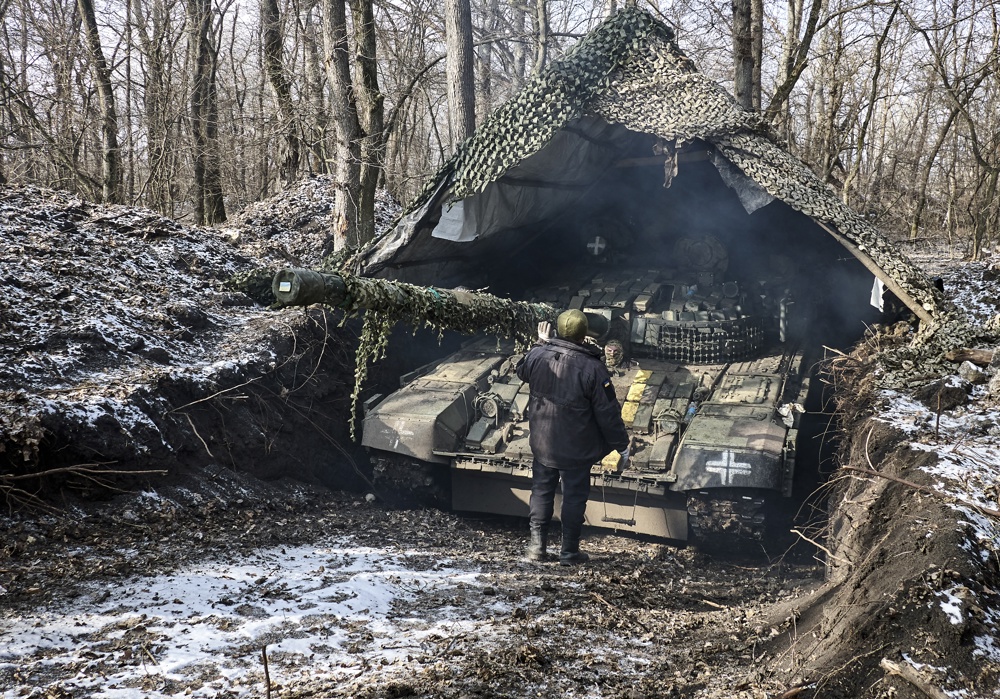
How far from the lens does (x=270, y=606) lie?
4793 millimetres

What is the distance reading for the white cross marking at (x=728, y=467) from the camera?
6449mm

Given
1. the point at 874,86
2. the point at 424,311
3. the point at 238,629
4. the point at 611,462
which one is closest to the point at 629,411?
the point at 611,462

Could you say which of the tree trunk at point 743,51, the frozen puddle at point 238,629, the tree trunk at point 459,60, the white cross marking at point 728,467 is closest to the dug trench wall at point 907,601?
the white cross marking at point 728,467

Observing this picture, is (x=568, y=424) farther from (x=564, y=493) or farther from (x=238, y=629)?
(x=238, y=629)

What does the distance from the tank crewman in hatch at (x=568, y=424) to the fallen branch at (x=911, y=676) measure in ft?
10.3

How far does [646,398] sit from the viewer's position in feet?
25.9

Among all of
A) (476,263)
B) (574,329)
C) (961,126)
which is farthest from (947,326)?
(961,126)

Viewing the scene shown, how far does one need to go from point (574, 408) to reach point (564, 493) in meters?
0.72

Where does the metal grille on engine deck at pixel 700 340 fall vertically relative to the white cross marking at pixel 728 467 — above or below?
above

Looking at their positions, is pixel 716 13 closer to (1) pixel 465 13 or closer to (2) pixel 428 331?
(1) pixel 465 13

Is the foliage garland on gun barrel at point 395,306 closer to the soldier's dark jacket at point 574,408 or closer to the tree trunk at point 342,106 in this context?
the soldier's dark jacket at point 574,408

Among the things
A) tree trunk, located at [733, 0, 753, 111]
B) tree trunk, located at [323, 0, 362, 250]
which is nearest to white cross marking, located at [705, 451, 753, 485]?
tree trunk, located at [323, 0, 362, 250]

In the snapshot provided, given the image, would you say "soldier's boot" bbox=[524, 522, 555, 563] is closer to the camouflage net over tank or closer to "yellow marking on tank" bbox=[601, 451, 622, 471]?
"yellow marking on tank" bbox=[601, 451, 622, 471]

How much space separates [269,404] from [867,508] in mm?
5407
